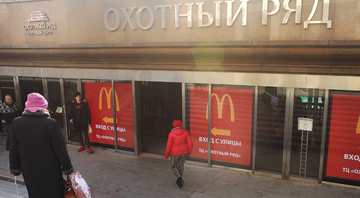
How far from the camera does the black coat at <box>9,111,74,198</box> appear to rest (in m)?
3.86

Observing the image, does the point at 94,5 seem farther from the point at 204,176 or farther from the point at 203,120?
the point at 204,176

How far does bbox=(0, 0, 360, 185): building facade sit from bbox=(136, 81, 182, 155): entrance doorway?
0.04 metres

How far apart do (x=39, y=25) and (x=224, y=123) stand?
278 inches

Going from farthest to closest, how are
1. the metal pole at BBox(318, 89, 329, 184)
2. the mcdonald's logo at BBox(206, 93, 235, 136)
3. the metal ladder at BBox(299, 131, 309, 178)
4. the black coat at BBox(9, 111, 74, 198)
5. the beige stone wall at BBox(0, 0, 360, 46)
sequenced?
1. the mcdonald's logo at BBox(206, 93, 235, 136)
2. the metal ladder at BBox(299, 131, 309, 178)
3. the metal pole at BBox(318, 89, 329, 184)
4. the beige stone wall at BBox(0, 0, 360, 46)
5. the black coat at BBox(9, 111, 74, 198)

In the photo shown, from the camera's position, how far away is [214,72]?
23.5 ft

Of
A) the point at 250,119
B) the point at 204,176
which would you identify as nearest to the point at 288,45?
the point at 250,119

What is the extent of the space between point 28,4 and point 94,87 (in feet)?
12.2

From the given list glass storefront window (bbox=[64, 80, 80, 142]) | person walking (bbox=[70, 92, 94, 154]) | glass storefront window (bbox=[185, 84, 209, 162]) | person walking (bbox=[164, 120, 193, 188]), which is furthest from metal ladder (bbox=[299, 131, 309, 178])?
glass storefront window (bbox=[64, 80, 80, 142])

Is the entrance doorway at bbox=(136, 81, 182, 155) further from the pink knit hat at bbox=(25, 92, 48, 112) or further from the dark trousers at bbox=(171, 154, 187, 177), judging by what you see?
the pink knit hat at bbox=(25, 92, 48, 112)

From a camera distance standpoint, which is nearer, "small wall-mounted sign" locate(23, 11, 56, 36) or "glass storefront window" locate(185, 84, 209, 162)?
"glass storefront window" locate(185, 84, 209, 162)

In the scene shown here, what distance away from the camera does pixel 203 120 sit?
7625mm

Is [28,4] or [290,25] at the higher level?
[28,4]

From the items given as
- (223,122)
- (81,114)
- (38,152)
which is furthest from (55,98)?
(38,152)

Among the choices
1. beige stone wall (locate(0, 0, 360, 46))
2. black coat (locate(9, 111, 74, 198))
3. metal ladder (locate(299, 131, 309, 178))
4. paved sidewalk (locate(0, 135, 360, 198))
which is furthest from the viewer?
metal ladder (locate(299, 131, 309, 178))
